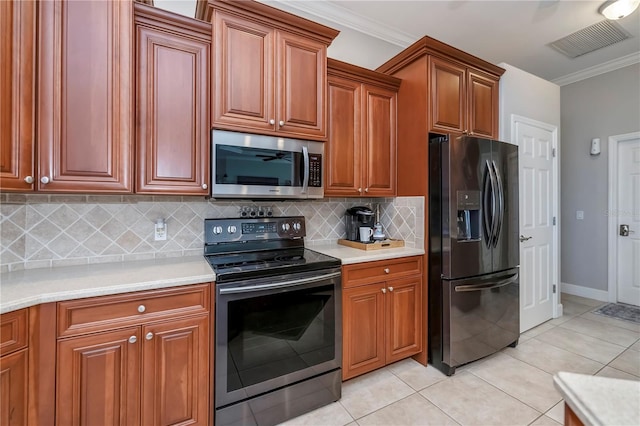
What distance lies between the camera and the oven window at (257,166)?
6.00 feet

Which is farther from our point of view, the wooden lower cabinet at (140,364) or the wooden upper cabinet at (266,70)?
the wooden upper cabinet at (266,70)

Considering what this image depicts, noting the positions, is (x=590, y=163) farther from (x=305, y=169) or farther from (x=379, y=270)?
(x=305, y=169)

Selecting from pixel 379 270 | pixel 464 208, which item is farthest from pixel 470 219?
pixel 379 270

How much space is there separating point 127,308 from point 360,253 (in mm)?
1487

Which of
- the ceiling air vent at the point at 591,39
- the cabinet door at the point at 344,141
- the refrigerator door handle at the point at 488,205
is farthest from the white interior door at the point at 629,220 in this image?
the cabinet door at the point at 344,141

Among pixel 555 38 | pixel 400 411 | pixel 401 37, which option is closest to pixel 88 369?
pixel 400 411

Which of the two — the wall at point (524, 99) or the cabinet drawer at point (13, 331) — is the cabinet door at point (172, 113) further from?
the wall at point (524, 99)

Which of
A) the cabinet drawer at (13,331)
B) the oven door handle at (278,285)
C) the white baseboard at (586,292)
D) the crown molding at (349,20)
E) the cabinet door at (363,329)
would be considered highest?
the crown molding at (349,20)

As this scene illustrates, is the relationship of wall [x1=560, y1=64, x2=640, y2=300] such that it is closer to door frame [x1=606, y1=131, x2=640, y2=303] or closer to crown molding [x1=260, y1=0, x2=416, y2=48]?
door frame [x1=606, y1=131, x2=640, y2=303]

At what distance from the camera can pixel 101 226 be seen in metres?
1.85

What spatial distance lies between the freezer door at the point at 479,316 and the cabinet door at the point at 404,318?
0.20 meters

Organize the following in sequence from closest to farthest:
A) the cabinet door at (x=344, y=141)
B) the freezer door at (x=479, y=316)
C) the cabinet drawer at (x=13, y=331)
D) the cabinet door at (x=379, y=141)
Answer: the cabinet drawer at (x=13, y=331), the freezer door at (x=479, y=316), the cabinet door at (x=344, y=141), the cabinet door at (x=379, y=141)

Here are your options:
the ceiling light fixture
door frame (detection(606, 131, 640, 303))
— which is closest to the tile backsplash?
the ceiling light fixture

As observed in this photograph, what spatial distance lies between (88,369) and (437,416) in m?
1.90
